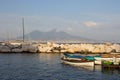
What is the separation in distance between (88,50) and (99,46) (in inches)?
166

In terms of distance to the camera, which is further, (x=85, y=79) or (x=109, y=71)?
(x=109, y=71)

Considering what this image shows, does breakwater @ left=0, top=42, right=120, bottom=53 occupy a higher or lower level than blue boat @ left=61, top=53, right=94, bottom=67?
higher

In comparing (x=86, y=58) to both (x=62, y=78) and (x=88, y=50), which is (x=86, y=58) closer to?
(x=62, y=78)

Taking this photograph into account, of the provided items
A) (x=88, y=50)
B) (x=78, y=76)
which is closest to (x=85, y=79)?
(x=78, y=76)

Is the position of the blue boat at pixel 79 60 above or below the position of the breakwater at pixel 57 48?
below

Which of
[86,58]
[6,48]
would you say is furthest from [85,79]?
[6,48]

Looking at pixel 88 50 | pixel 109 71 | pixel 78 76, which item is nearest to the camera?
pixel 78 76

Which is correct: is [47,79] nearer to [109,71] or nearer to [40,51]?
[109,71]

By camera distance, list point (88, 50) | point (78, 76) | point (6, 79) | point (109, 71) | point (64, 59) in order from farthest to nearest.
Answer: point (88, 50), point (64, 59), point (109, 71), point (78, 76), point (6, 79)

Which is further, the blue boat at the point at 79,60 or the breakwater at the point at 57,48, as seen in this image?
the breakwater at the point at 57,48

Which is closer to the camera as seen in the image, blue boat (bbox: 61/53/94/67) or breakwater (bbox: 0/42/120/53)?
blue boat (bbox: 61/53/94/67)

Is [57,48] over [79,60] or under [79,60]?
over

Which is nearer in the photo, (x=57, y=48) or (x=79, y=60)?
(x=79, y=60)

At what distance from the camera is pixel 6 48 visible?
100 m
